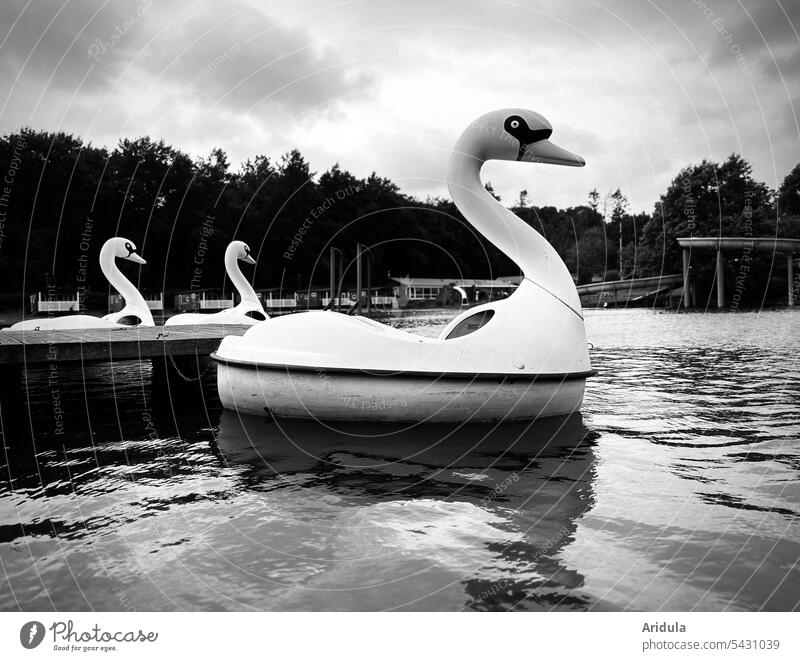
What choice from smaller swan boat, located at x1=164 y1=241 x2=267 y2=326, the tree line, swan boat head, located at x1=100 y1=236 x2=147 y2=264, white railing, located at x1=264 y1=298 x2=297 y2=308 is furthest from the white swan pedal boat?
white railing, located at x1=264 y1=298 x2=297 y2=308

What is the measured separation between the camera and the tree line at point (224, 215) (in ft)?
143

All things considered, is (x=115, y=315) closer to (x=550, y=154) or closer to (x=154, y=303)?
(x=550, y=154)

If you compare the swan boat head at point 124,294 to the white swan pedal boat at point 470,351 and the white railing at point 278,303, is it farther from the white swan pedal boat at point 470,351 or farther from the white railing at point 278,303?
the white railing at point 278,303

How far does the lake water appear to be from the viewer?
339 cm

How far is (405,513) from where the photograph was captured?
4.54m

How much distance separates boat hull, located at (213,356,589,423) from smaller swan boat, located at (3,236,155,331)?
942cm

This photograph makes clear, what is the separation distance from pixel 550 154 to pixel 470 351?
2509 mm

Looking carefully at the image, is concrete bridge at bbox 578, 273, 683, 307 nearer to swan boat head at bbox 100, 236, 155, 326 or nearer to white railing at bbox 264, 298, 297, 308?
white railing at bbox 264, 298, 297, 308

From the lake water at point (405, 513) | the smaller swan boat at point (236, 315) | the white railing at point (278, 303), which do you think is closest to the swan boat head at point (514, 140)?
the lake water at point (405, 513)

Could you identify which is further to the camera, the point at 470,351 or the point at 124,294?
the point at 124,294

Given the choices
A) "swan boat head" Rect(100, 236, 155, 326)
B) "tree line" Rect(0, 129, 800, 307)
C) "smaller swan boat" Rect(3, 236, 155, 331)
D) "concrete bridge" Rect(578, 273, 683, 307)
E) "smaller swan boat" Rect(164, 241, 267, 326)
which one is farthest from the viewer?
"concrete bridge" Rect(578, 273, 683, 307)

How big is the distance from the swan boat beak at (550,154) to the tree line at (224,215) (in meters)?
33.0

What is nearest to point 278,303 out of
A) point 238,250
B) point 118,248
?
point 238,250
